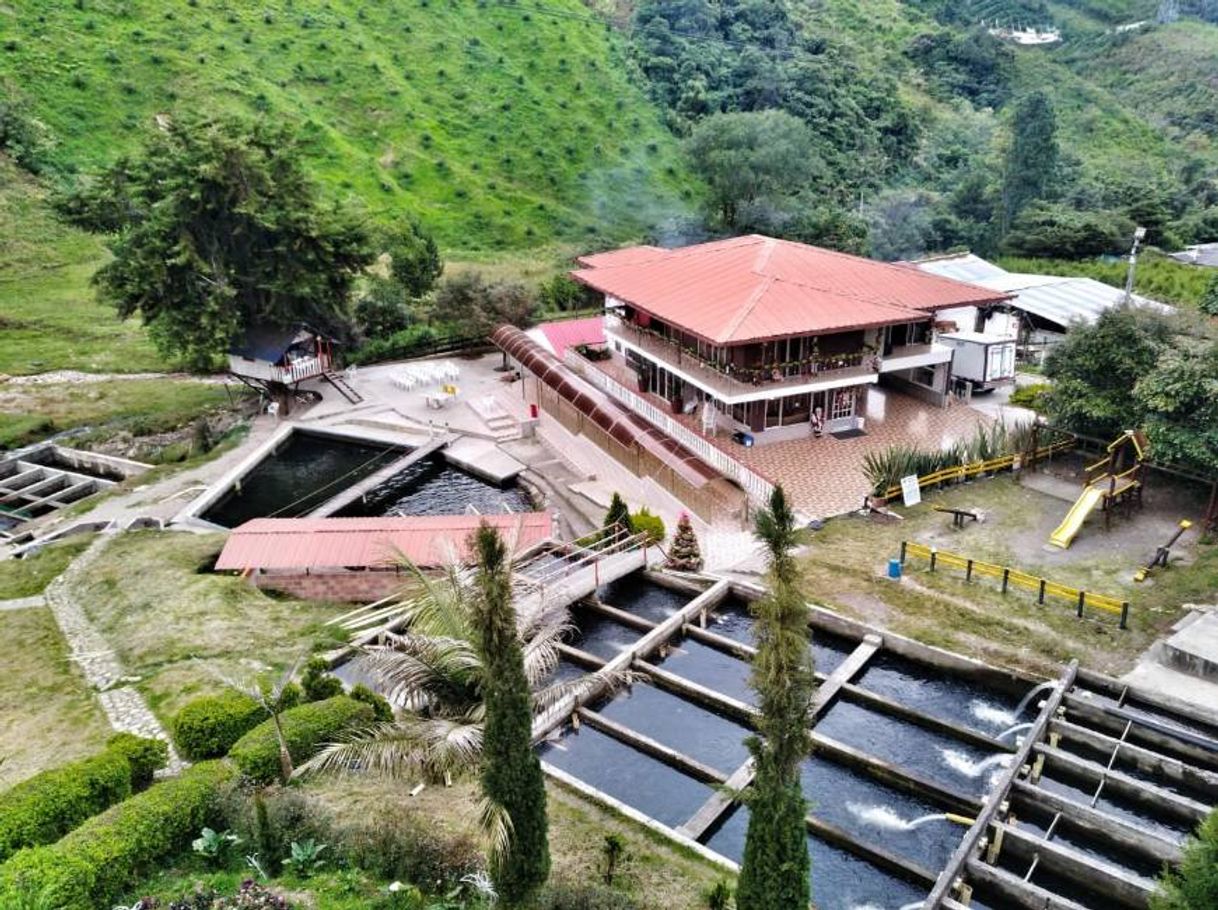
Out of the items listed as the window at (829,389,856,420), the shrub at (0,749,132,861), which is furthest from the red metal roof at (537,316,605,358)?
the shrub at (0,749,132,861)

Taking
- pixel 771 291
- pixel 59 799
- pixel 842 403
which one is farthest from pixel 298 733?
pixel 842 403

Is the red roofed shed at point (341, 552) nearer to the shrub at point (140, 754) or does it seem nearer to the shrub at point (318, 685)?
the shrub at point (318, 685)

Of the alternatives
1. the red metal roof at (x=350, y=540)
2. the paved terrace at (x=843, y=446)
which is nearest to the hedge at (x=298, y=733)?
the red metal roof at (x=350, y=540)

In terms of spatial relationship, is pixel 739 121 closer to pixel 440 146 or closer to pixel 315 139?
pixel 440 146

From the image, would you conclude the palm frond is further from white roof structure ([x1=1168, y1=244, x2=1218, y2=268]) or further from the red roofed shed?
white roof structure ([x1=1168, y1=244, x2=1218, y2=268])

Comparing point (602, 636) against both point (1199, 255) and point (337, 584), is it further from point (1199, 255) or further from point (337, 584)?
point (1199, 255)

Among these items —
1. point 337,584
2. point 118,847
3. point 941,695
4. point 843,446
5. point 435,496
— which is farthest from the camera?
point 435,496

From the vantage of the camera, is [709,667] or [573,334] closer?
[709,667]
